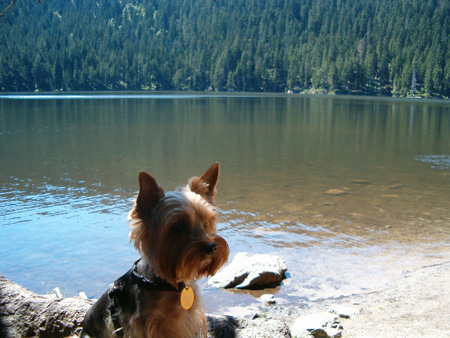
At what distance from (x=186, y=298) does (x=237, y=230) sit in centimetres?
702

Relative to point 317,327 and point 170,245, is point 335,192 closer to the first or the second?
point 317,327

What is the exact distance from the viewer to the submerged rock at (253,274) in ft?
24.5

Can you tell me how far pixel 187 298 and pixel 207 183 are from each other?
97cm

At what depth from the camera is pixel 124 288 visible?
3.31 meters

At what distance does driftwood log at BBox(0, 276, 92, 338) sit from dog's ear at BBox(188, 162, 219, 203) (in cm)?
228

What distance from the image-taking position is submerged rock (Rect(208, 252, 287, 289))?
747 cm

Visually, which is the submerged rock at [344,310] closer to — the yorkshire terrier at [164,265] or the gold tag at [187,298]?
the yorkshire terrier at [164,265]

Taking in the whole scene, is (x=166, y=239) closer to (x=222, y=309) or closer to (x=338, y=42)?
(x=222, y=309)

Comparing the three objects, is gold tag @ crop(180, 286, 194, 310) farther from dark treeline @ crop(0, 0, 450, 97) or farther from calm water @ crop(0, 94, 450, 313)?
dark treeline @ crop(0, 0, 450, 97)

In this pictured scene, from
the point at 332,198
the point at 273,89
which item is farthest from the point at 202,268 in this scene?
the point at 273,89

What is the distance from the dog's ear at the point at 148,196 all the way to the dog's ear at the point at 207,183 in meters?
0.38

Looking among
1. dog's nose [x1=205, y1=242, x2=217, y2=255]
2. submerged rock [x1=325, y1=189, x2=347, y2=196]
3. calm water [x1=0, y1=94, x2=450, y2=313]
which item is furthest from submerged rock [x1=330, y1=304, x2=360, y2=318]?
submerged rock [x1=325, y1=189, x2=347, y2=196]

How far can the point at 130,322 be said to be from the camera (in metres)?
3.15

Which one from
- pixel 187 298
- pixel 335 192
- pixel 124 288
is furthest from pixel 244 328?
pixel 335 192
